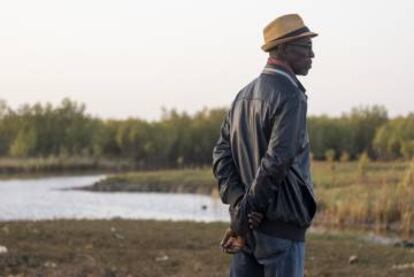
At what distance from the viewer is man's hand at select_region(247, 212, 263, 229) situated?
13.2ft

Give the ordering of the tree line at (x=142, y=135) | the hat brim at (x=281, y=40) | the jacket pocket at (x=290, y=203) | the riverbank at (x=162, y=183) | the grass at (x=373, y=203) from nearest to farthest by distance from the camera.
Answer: the jacket pocket at (x=290, y=203)
the hat brim at (x=281, y=40)
the grass at (x=373, y=203)
the riverbank at (x=162, y=183)
the tree line at (x=142, y=135)

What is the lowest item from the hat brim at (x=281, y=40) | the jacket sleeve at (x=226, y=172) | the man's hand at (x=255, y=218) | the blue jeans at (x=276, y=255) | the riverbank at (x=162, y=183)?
the riverbank at (x=162, y=183)

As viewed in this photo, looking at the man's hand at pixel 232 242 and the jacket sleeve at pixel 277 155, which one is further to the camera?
the man's hand at pixel 232 242

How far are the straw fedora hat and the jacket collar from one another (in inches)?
3.3

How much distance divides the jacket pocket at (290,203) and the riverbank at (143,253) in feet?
17.0

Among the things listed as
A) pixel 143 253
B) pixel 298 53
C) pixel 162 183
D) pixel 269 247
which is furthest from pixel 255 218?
pixel 162 183

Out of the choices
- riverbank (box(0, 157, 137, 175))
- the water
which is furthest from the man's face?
riverbank (box(0, 157, 137, 175))

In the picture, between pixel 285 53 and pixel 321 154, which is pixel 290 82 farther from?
pixel 321 154

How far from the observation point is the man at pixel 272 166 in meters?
3.96

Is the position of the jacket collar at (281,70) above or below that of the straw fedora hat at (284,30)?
below

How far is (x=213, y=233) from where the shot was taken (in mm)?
14477

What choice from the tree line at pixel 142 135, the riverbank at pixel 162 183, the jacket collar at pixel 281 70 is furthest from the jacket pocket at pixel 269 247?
the tree line at pixel 142 135

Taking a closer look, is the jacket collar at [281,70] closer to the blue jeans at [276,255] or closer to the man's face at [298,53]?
the man's face at [298,53]

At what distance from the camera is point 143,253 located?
11094 millimetres
